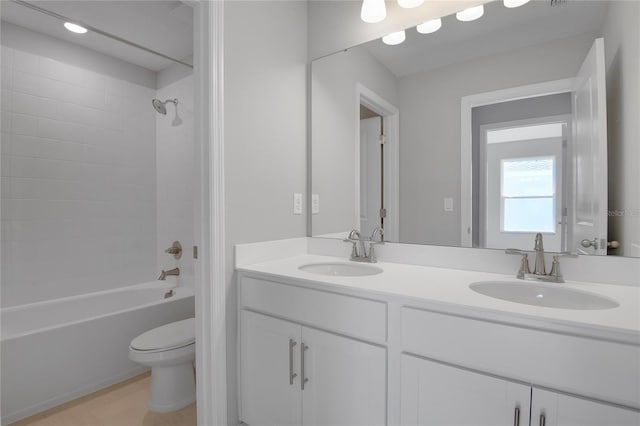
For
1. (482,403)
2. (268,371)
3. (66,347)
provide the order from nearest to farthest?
(482,403)
(268,371)
(66,347)

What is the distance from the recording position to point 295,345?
1.31 m

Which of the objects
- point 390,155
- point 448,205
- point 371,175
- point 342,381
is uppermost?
point 390,155

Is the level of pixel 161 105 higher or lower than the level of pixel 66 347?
higher

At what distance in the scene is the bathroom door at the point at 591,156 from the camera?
1.17 metres

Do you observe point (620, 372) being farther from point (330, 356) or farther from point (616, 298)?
point (330, 356)

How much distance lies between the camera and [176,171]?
111 inches

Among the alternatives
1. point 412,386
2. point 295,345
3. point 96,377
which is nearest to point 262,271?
point 295,345

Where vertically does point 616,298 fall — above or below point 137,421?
above

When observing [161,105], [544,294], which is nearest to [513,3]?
[544,294]

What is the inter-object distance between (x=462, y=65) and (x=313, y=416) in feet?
5.49

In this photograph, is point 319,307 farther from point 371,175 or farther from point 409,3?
point 409,3

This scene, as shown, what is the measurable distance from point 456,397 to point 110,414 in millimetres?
1854

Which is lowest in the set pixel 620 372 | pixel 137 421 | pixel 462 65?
pixel 137 421

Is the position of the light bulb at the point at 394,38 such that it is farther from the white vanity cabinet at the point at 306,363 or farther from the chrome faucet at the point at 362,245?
the white vanity cabinet at the point at 306,363
